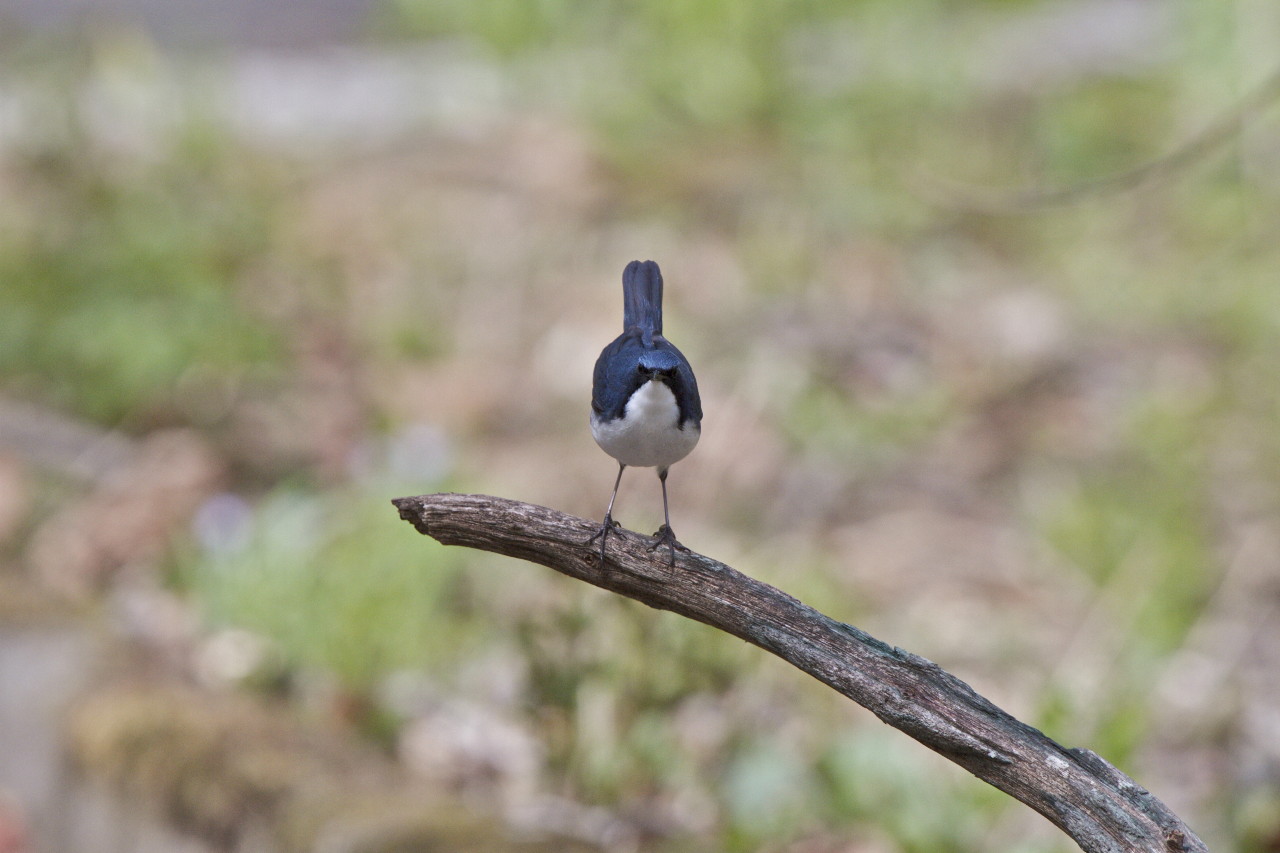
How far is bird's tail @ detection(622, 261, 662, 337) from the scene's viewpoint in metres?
1.92

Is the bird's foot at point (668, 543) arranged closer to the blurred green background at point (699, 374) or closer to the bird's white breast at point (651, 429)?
the bird's white breast at point (651, 429)

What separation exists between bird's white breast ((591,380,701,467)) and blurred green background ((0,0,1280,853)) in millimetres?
1428

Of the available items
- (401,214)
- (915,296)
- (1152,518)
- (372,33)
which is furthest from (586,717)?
(372,33)

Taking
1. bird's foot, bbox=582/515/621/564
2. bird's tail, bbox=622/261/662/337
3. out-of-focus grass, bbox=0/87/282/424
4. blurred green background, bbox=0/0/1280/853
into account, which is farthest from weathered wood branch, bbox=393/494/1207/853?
out-of-focus grass, bbox=0/87/282/424

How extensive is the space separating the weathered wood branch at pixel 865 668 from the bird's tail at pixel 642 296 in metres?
0.37

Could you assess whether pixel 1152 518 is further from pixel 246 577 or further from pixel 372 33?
pixel 372 33

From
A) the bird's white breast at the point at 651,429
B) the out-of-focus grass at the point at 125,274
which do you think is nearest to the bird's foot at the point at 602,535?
the bird's white breast at the point at 651,429

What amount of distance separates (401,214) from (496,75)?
146 centimetres

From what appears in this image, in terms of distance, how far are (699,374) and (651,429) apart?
3.82 meters

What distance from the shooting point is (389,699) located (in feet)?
12.0

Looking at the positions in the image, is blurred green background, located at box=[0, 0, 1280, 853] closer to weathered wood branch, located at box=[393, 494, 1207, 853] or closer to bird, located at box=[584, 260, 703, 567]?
bird, located at box=[584, 260, 703, 567]

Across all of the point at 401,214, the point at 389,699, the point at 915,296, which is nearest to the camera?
the point at 389,699

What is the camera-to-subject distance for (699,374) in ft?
18.3

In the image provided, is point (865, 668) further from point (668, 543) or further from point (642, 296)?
point (642, 296)
